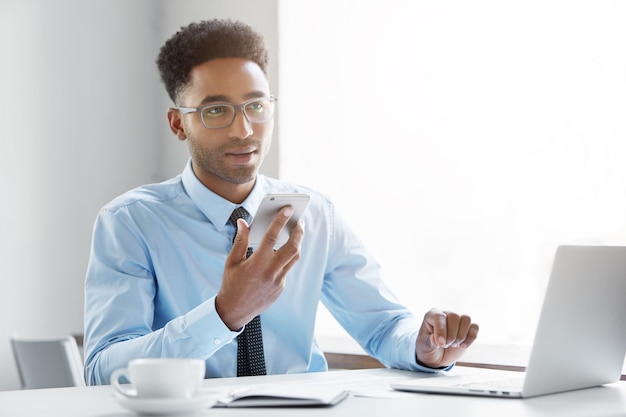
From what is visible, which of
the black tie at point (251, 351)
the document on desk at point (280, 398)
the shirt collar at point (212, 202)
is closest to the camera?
the document on desk at point (280, 398)

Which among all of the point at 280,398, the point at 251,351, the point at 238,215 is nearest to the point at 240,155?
the point at 238,215

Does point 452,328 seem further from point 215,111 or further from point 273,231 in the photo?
point 215,111

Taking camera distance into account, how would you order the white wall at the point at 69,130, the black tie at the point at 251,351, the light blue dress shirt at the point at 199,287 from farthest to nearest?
the white wall at the point at 69,130, the black tie at the point at 251,351, the light blue dress shirt at the point at 199,287

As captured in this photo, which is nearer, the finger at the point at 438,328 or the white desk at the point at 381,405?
the white desk at the point at 381,405

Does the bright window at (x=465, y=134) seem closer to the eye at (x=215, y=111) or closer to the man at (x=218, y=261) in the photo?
the man at (x=218, y=261)

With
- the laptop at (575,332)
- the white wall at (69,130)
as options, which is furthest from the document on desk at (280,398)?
the white wall at (69,130)

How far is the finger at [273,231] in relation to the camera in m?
1.59

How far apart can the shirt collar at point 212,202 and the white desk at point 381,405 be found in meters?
0.63

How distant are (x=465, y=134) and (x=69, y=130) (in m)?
1.67

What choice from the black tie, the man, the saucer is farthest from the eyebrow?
the saucer

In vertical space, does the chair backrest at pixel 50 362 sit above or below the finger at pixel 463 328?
below

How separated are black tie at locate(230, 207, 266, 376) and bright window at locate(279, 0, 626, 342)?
994 millimetres

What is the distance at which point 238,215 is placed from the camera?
6.79 ft

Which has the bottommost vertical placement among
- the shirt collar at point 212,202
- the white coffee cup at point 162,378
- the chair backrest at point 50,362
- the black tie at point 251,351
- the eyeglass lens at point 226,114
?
the chair backrest at point 50,362
